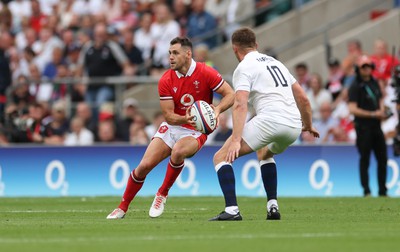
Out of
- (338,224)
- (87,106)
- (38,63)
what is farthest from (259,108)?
(38,63)

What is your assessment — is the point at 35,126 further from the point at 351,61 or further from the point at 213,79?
the point at 213,79

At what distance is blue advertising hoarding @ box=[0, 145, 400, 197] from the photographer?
22.0 metres

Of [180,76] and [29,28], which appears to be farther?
[29,28]

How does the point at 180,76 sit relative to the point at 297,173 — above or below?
above

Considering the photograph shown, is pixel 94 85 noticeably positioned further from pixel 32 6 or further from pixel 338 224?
pixel 338 224

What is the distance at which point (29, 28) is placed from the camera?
30016mm

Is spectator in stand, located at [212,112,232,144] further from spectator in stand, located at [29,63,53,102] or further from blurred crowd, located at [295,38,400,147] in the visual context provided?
spectator in stand, located at [29,63,53,102]

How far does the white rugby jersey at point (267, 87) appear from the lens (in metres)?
13.3

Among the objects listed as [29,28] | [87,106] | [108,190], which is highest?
[29,28]

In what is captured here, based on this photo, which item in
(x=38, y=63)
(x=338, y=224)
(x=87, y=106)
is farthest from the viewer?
(x=38, y=63)

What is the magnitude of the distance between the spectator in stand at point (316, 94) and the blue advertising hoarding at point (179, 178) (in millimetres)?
1335

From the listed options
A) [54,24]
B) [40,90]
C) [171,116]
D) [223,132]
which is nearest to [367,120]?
[223,132]

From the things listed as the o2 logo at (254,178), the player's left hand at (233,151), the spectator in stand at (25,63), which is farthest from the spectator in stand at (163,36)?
the player's left hand at (233,151)

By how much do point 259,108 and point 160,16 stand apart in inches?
517
